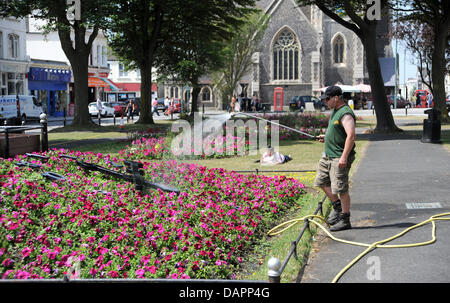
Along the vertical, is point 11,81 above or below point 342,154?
above

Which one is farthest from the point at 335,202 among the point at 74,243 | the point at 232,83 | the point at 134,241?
the point at 232,83

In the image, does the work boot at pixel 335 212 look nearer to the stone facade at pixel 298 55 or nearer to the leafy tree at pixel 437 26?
the leafy tree at pixel 437 26

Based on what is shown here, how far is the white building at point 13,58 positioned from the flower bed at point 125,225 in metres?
38.9

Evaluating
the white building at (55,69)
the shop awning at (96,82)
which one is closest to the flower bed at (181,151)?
the white building at (55,69)

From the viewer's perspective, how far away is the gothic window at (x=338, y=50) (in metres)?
80.8

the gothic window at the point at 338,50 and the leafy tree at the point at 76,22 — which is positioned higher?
the gothic window at the point at 338,50

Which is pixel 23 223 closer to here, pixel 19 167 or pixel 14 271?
pixel 14 271

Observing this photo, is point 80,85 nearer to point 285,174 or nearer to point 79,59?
point 79,59

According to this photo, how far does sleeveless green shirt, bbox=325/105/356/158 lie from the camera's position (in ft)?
24.9

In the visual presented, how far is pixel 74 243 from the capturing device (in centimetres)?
622

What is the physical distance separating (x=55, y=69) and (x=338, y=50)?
140ft

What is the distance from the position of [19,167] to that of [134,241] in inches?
176

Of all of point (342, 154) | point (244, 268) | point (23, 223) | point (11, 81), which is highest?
point (11, 81)
